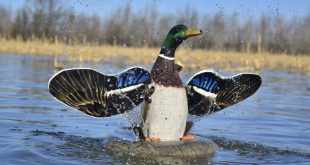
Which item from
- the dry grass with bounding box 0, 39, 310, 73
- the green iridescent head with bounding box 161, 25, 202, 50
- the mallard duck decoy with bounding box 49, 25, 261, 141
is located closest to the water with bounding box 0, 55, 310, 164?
the mallard duck decoy with bounding box 49, 25, 261, 141

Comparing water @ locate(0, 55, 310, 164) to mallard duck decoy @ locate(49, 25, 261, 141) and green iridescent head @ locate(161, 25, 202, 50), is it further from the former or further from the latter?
green iridescent head @ locate(161, 25, 202, 50)

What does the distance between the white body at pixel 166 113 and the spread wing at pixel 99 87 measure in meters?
0.16

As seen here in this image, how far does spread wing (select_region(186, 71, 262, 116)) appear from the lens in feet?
23.5

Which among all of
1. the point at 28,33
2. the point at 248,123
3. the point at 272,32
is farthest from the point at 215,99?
the point at 28,33

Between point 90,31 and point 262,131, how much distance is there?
4531 centimetres

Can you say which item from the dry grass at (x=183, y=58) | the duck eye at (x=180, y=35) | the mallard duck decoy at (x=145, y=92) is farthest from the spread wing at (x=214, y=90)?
the dry grass at (x=183, y=58)

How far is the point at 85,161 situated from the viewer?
617 centimetres

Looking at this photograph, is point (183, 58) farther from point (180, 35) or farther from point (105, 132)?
point (180, 35)

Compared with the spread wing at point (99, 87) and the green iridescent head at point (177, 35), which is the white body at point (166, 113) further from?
the green iridescent head at point (177, 35)

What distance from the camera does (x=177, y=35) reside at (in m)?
6.66

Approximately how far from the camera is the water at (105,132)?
21.5 ft

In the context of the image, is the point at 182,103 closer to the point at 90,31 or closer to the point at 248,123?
the point at 248,123

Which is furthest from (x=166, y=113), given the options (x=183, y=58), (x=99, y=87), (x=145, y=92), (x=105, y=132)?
(x=183, y=58)

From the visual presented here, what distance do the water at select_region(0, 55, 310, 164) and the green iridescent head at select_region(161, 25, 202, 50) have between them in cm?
115
